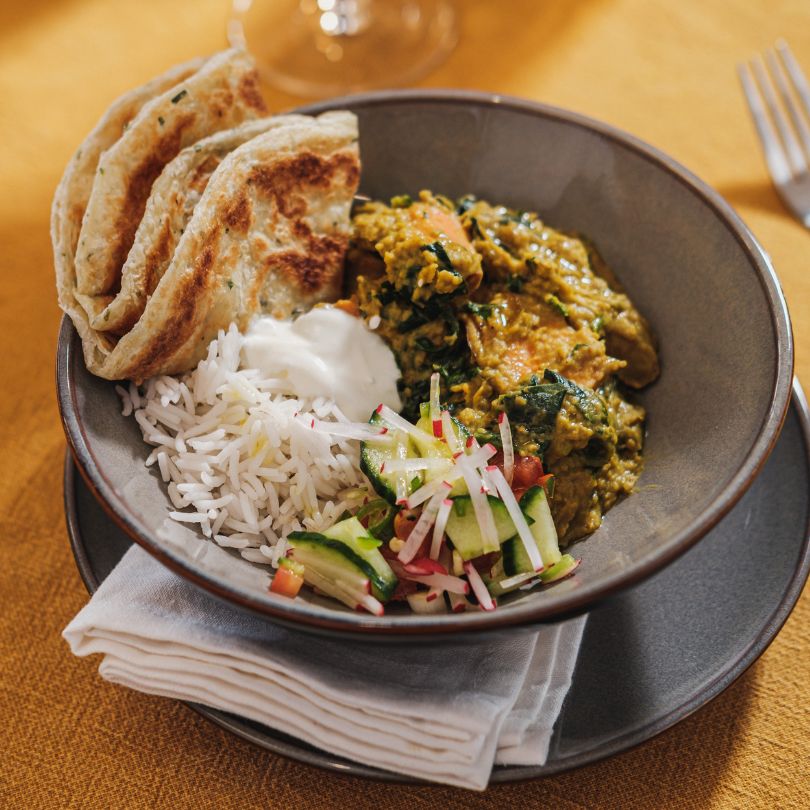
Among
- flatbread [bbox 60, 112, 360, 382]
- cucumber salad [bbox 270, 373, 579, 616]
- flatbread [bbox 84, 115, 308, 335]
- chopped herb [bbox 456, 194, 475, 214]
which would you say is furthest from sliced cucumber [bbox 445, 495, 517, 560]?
chopped herb [bbox 456, 194, 475, 214]

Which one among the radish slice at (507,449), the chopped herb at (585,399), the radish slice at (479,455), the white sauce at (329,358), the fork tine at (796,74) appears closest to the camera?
the radish slice at (479,455)

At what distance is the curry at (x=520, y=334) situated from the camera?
259cm

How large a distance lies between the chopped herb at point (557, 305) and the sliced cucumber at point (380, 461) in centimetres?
68

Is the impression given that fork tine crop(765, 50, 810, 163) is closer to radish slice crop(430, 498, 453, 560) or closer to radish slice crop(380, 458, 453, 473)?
radish slice crop(380, 458, 453, 473)

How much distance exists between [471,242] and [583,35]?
2168 millimetres

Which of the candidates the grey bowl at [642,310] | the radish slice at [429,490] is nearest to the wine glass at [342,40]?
the grey bowl at [642,310]

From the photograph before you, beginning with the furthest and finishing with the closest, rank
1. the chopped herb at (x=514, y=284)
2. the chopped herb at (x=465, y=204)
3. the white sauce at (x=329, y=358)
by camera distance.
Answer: the chopped herb at (x=465, y=204), the chopped herb at (x=514, y=284), the white sauce at (x=329, y=358)

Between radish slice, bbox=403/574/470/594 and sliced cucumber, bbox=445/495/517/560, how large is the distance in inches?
2.5

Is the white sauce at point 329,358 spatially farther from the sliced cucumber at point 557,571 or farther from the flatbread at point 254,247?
the sliced cucumber at point 557,571

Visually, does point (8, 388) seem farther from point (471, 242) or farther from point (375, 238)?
point (471, 242)

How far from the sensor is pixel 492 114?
323 cm

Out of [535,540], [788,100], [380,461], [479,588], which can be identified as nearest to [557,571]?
[535,540]

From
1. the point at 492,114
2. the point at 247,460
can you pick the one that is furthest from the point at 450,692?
the point at 492,114

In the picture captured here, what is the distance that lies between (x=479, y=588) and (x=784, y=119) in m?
2.82
